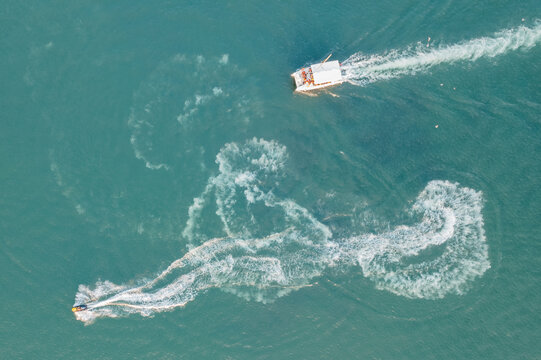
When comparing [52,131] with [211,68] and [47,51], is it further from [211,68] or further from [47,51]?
[211,68]

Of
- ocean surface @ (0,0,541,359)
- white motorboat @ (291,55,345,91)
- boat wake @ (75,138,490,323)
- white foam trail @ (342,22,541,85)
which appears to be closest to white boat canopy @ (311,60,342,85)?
white motorboat @ (291,55,345,91)

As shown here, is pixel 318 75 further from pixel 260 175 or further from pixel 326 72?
pixel 260 175

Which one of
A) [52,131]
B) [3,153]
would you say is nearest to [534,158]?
[52,131]

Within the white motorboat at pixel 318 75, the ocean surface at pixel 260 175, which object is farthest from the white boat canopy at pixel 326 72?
the ocean surface at pixel 260 175

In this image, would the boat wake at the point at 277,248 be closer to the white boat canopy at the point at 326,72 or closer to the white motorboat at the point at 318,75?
the white motorboat at the point at 318,75

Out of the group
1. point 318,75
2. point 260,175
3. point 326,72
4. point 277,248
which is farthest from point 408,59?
point 277,248

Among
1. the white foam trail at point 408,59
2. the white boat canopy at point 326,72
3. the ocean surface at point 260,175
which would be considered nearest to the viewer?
the white boat canopy at point 326,72
